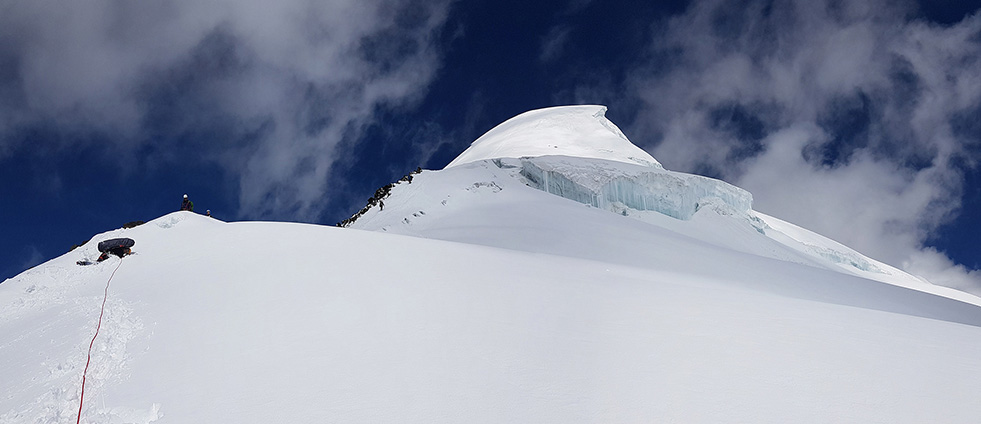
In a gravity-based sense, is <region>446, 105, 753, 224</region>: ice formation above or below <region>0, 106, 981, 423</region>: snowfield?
above

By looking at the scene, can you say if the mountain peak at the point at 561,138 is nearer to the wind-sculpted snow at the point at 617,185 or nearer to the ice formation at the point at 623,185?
the ice formation at the point at 623,185

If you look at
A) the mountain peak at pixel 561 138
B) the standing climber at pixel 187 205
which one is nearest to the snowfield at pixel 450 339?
the standing climber at pixel 187 205

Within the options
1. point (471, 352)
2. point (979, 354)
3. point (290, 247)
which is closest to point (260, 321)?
point (471, 352)

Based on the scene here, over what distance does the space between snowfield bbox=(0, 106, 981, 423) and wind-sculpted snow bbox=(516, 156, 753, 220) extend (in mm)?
11650

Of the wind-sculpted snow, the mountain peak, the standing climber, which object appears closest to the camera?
the standing climber

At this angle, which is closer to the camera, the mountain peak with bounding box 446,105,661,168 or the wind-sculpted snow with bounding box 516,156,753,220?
the wind-sculpted snow with bounding box 516,156,753,220

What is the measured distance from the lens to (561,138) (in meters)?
37.6

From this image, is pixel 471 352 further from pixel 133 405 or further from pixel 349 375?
pixel 133 405

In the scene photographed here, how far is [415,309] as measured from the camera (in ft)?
21.2

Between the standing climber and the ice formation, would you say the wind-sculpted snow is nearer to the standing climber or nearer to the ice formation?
the ice formation

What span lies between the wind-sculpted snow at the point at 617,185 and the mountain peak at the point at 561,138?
596cm

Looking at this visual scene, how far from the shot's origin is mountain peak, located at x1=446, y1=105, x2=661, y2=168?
33.3 m

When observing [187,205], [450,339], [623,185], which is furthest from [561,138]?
[450,339]

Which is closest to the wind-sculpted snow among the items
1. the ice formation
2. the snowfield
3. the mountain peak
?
the ice formation
